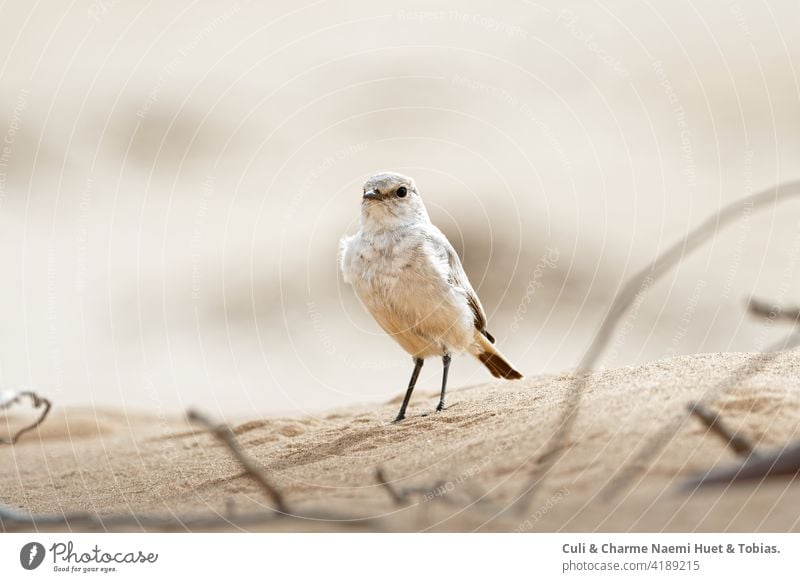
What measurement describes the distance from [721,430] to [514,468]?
2.66 ft

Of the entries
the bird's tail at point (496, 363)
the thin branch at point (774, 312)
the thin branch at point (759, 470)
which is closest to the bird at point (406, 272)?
the bird's tail at point (496, 363)

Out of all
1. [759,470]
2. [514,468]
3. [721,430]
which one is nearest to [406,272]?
[514,468]

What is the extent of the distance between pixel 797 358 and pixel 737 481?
67.9 inches

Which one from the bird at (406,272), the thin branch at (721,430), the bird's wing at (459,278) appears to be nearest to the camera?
the thin branch at (721,430)

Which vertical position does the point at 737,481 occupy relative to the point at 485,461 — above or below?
above

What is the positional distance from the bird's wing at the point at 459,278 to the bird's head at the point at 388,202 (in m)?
0.23

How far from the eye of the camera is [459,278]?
5219mm

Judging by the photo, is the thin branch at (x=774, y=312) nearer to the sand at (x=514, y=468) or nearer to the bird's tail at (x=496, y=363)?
the sand at (x=514, y=468)

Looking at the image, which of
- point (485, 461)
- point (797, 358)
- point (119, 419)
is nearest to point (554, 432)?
point (485, 461)

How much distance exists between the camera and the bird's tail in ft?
18.7

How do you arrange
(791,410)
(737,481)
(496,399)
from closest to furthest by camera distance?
1. (737,481)
2. (791,410)
3. (496,399)

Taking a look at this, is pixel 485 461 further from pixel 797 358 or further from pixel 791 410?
pixel 797 358

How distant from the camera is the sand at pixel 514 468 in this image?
10.2 feet

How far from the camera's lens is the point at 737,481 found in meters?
2.84
